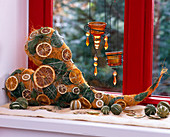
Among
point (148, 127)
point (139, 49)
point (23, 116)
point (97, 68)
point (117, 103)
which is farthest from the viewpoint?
point (97, 68)

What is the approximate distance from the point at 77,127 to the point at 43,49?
1.75ft

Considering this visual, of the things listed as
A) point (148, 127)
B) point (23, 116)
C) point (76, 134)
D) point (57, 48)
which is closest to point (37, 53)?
point (57, 48)

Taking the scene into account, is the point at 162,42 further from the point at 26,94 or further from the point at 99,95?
the point at 26,94

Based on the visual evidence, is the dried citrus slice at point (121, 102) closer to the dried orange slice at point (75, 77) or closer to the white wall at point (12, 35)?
the dried orange slice at point (75, 77)

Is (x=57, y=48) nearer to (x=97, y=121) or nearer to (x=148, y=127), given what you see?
(x=97, y=121)

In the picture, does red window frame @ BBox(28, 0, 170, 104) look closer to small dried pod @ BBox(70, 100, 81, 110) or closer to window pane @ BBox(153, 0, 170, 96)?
window pane @ BBox(153, 0, 170, 96)

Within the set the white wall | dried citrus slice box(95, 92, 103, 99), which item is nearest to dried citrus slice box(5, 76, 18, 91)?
the white wall

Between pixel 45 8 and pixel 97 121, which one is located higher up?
pixel 45 8

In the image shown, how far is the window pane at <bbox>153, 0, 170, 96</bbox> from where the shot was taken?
145 cm

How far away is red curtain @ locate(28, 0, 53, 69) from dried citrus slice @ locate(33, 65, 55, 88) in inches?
11.1

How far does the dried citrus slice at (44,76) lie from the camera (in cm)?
135

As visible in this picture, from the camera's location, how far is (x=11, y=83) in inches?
55.4

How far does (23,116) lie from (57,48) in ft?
1.45

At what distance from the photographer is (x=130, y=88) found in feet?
4.83
